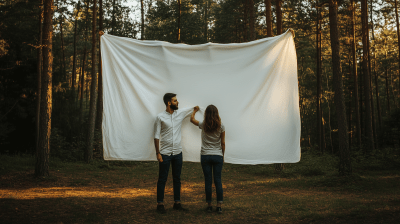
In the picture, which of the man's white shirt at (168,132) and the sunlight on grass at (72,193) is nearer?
the man's white shirt at (168,132)

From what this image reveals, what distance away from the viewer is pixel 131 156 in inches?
210

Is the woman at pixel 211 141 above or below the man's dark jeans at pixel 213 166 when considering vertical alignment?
above

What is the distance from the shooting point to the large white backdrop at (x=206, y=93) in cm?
537

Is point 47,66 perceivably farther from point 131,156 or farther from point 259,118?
point 259,118

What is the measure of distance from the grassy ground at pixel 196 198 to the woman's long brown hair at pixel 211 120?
1.70 meters

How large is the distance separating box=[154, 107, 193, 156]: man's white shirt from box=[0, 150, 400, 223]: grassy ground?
130cm

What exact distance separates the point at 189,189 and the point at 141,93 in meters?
4.88

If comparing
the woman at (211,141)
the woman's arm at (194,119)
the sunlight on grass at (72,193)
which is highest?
the woman's arm at (194,119)

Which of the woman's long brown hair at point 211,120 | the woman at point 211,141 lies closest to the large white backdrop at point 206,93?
the woman at point 211,141

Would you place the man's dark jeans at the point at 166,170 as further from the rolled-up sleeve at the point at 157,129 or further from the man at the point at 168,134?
the rolled-up sleeve at the point at 157,129

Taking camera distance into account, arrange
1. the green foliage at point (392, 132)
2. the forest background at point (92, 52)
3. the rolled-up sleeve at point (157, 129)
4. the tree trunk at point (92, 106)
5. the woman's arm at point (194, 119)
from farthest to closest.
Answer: the green foliage at point (392, 132) → the tree trunk at point (92, 106) → the forest background at point (92, 52) → the woman's arm at point (194, 119) → the rolled-up sleeve at point (157, 129)

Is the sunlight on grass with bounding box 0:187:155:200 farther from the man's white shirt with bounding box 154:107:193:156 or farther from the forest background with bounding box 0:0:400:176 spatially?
the man's white shirt with bounding box 154:107:193:156

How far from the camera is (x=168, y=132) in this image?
17.1 ft

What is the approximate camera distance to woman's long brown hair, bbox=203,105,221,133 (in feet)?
16.4
